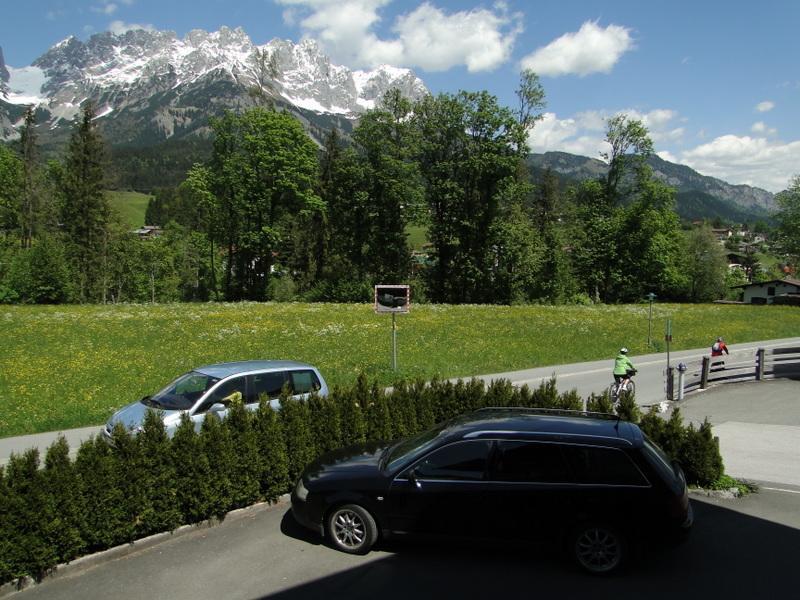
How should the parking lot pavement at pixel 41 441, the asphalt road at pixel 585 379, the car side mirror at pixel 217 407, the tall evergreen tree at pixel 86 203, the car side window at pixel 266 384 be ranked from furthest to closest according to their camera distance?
the tall evergreen tree at pixel 86 203 → the asphalt road at pixel 585 379 → the parking lot pavement at pixel 41 441 → the car side window at pixel 266 384 → the car side mirror at pixel 217 407

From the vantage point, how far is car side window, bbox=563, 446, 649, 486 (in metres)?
6.47

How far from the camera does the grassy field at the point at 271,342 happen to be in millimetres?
16266

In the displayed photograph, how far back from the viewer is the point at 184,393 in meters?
11.3

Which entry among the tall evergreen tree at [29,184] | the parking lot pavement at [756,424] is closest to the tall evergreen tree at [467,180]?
the parking lot pavement at [756,424]

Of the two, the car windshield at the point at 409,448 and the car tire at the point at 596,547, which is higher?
the car windshield at the point at 409,448

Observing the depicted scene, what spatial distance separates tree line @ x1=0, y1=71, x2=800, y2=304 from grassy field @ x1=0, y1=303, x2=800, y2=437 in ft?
41.7

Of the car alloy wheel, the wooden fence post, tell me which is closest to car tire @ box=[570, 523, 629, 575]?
the car alloy wheel

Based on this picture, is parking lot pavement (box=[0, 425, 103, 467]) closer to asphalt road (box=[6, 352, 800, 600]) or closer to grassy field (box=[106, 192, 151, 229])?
asphalt road (box=[6, 352, 800, 600])

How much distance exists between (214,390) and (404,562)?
18.5 feet

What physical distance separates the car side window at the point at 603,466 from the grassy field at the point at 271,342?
39.4 feet

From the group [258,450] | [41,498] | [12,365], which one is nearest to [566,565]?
[258,450]

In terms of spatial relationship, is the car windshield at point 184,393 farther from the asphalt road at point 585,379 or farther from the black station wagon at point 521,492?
the black station wagon at point 521,492

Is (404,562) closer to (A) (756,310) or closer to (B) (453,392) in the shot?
(B) (453,392)

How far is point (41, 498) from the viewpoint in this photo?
21.9 ft
